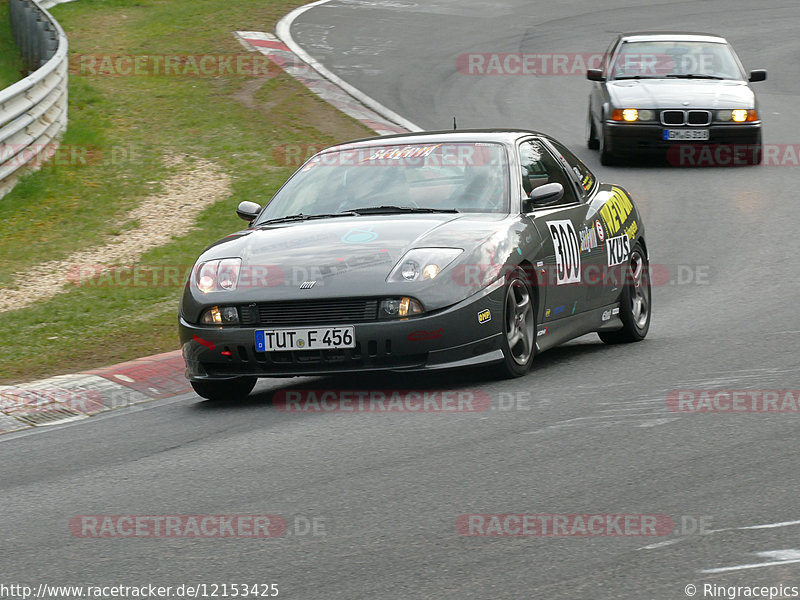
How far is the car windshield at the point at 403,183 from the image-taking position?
827 cm

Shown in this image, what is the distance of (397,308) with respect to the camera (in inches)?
285

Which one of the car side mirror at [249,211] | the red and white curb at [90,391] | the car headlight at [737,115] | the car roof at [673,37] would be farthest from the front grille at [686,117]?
the car side mirror at [249,211]

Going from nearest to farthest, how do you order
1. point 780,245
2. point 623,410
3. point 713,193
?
point 623,410 < point 780,245 < point 713,193

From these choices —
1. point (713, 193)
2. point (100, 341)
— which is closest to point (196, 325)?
point (100, 341)

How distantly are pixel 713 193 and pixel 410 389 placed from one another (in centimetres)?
944

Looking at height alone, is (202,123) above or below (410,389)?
below

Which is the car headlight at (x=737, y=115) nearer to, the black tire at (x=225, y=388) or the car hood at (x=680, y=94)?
the car hood at (x=680, y=94)

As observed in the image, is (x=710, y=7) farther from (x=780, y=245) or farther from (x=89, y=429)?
(x=89, y=429)

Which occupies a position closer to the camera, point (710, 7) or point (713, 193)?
point (713, 193)

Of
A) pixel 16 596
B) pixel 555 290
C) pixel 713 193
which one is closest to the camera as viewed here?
pixel 16 596

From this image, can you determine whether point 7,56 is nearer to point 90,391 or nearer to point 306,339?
point 90,391

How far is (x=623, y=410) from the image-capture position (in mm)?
6801

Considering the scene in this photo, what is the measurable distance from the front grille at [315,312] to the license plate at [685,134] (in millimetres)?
11113

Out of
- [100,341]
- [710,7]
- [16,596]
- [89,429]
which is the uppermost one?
[16,596]
